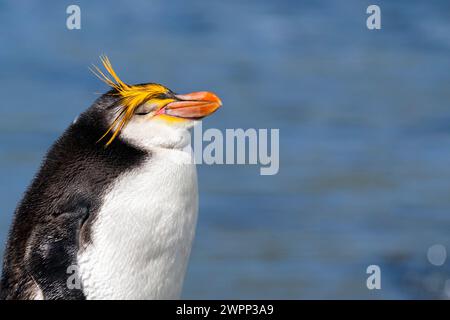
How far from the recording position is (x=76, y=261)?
5.10 meters

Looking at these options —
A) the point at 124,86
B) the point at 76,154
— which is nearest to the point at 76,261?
the point at 76,154

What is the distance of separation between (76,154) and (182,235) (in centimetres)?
61

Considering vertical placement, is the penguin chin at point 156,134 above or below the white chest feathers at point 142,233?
above

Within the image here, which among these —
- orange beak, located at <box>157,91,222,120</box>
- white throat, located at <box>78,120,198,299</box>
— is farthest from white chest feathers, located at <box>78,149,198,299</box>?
orange beak, located at <box>157,91,222,120</box>

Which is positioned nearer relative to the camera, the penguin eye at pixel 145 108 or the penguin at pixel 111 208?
the penguin at pixel 111 208

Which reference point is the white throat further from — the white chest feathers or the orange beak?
the orange beak

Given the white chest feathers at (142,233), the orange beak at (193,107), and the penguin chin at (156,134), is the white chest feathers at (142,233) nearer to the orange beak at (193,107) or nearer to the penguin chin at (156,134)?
the penguin chin at (156,134)

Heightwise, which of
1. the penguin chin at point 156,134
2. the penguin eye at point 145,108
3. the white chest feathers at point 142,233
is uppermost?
the penguin eye at point 145,108

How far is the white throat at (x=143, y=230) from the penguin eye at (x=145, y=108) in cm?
9

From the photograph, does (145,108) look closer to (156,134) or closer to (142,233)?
(156,134)

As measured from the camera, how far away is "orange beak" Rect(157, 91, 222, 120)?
5.32 m

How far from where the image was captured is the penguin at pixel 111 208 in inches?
201

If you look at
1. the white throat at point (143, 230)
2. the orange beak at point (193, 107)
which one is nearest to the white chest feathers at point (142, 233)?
the white throat at point (143, 230)
